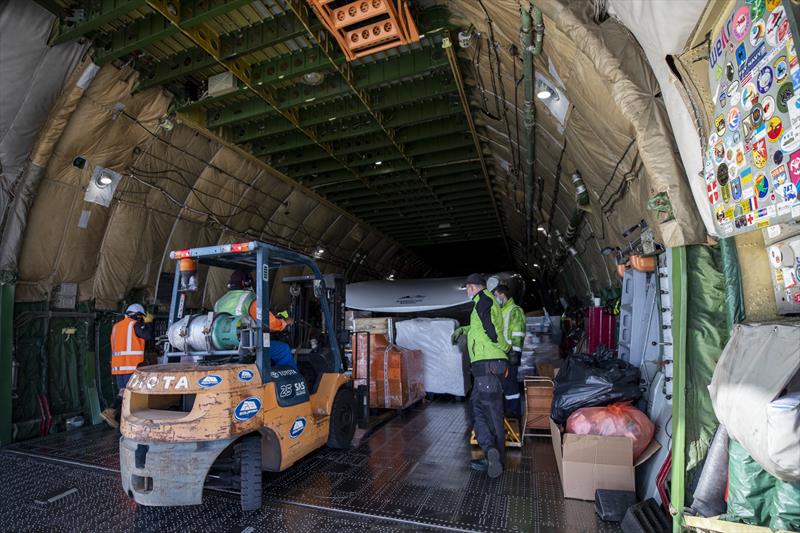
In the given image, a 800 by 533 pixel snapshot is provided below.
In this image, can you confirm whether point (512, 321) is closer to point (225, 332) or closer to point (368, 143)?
point (225, 332)

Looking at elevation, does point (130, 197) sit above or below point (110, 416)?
above

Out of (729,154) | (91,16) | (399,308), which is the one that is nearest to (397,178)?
(399,308)

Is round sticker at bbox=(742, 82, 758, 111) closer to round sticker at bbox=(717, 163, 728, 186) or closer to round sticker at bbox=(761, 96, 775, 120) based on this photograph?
round sticker at bbox=(761, 96, 775, 120)

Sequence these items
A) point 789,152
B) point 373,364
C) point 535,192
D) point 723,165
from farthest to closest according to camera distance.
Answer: point 535,192, point 373,364, point 723,165, point 789,152

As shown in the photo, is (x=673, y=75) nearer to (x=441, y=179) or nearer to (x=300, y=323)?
(x=300, y=323)

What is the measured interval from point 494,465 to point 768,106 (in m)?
3.84

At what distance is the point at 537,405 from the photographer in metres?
5.59

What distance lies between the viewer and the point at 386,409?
765 centimetres

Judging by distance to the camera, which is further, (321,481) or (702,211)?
(321,481)

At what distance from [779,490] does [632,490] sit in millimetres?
1627

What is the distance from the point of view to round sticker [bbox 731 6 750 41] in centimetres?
200

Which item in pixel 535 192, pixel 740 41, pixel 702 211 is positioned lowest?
pixel 702 211

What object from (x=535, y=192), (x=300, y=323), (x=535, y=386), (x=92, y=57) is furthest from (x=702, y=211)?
(x=92, y=57)

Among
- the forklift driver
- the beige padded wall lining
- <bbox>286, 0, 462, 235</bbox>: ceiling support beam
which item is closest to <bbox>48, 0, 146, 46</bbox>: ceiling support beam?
the beige padded wall lining
